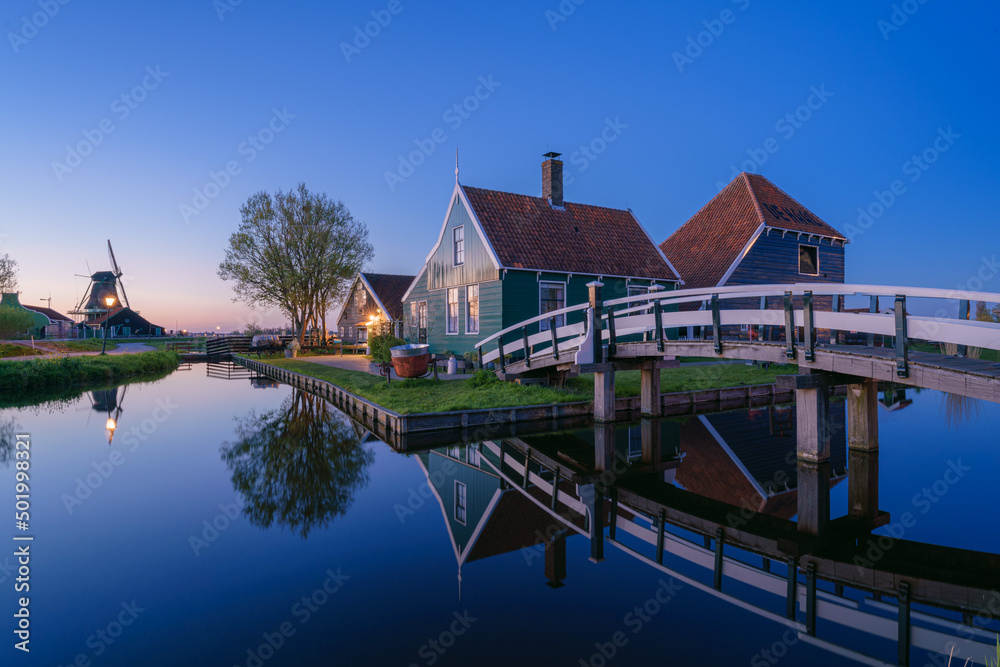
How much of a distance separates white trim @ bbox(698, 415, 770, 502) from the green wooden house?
6856mm

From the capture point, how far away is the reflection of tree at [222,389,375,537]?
25.6 ft

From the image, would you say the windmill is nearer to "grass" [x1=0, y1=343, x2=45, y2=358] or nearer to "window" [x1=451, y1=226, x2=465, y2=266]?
"grass" [x1=0, y1=343, x2=45, y2=358]

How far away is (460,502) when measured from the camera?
26.6 ft

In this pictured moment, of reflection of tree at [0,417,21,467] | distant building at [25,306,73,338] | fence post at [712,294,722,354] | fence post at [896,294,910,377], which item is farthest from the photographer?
distant building at [25,306,73,338]

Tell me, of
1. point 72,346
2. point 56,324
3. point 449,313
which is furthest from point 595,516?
point 56,324

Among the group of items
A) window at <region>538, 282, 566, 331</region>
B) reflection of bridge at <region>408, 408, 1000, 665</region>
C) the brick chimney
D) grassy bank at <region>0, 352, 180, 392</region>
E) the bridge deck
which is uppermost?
the brick chimney

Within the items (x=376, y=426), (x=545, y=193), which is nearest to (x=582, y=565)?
(x=376, y=426)

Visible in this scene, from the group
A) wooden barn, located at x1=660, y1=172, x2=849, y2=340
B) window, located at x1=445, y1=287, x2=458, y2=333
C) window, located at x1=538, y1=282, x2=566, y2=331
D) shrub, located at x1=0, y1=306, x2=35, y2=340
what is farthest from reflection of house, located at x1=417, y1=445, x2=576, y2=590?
shrub, located at x1=0, y1=306, x2=35, y2=340

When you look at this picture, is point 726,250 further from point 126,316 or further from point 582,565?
point 126,316

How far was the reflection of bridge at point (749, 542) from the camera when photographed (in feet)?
15.5

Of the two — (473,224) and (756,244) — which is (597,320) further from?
(756,244)

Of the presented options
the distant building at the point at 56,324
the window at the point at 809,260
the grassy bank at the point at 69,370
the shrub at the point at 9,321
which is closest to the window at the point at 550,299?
the window at the point at 809,260

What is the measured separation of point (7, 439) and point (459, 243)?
14146mm

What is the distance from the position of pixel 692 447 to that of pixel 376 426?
745cm
